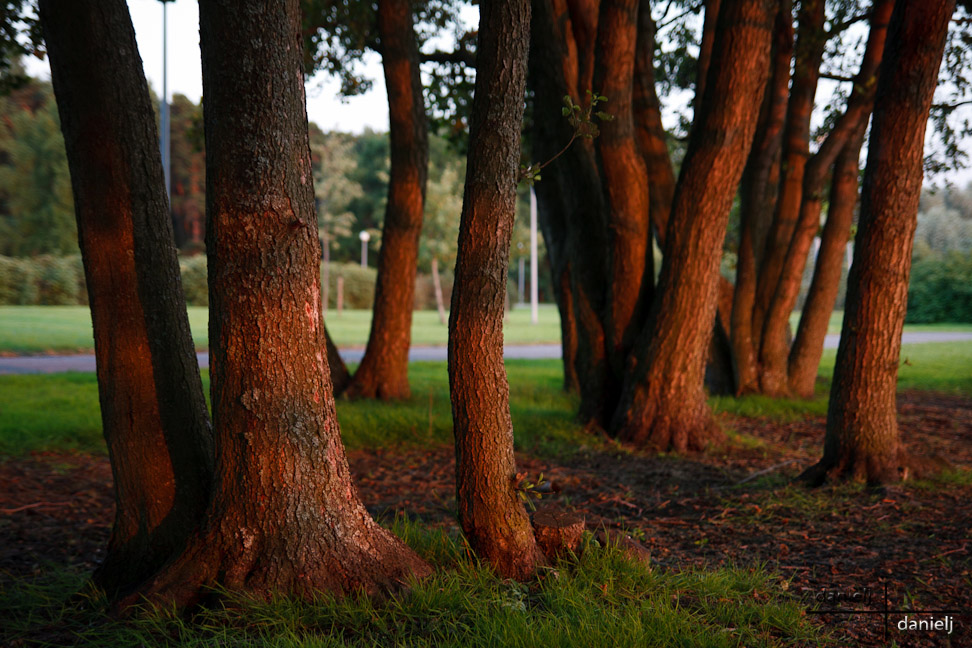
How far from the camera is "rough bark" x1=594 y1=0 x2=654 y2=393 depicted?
7129mm

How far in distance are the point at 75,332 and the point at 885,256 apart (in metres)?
20.1

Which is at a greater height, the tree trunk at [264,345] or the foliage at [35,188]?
the foliage at [35,188]

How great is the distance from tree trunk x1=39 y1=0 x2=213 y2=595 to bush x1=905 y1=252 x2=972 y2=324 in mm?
37875

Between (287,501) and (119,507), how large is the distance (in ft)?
3.58

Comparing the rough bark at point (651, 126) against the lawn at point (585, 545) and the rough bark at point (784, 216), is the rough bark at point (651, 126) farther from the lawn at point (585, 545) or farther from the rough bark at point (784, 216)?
the lawn at point (585, 545)

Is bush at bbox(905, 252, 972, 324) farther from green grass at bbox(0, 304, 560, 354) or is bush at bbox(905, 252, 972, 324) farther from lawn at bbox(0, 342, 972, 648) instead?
lawn at bbox(0, 342, 972, 648)

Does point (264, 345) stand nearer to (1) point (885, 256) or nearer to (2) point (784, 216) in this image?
(1) point (885, 256)

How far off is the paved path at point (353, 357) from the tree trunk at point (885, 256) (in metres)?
12.1

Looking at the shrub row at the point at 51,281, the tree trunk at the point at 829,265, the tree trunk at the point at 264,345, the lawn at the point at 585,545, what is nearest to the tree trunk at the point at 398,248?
the lawn at the point at 585,545

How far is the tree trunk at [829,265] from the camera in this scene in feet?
35.0

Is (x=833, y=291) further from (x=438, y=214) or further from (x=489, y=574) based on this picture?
(x=438, y=214)

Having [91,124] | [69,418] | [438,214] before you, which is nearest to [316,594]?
[91,124]

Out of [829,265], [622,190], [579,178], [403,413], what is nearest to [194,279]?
[403,413]

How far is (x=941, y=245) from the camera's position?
4684cm
